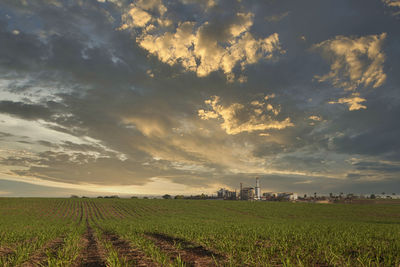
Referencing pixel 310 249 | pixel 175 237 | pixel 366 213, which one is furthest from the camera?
pixel 366 213

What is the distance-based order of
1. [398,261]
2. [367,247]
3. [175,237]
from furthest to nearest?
[175,237] < [367,247] < [398,261]

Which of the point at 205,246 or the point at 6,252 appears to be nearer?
the point at 205,246

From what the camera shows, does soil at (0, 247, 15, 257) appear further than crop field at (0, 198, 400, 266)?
Yes

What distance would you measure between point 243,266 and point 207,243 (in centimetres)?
545

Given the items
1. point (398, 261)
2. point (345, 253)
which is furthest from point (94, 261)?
point (398, 261)

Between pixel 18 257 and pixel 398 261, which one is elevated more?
pixel 398 261

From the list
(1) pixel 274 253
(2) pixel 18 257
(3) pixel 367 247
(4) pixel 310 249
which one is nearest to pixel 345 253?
(4) pixel 310 249

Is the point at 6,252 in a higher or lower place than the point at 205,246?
lower

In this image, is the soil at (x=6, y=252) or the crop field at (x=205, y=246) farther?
the soil at (x=6, y=252)

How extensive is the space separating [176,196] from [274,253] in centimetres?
18728

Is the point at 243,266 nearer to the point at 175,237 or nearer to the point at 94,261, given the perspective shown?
the point at 94,261

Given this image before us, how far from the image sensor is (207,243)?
490 inches

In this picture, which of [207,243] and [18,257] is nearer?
[18,257]

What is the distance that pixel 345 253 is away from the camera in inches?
391
